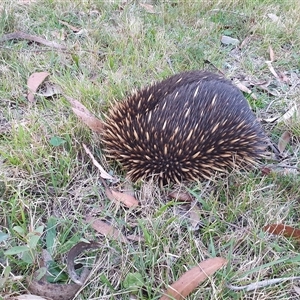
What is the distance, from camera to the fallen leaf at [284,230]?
133cm

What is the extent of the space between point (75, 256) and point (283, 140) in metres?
1.07

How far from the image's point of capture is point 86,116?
1693 millimetres

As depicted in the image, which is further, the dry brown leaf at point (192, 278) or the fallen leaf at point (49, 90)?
the fallen leaf at point (49, 90)

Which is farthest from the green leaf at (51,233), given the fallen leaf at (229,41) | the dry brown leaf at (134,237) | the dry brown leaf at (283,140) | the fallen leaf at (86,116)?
the fallen leaf at (229,41)

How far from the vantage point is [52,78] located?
76.2 inches

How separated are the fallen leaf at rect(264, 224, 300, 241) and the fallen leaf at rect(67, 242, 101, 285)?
0.56 meters

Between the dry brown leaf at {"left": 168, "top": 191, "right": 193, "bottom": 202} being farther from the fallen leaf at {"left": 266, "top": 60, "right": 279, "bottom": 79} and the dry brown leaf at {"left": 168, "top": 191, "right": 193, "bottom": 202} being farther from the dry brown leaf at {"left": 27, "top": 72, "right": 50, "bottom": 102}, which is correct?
the fallen leaf at {"left": 266, "top": 60, "right": 279, "bottom": 79}

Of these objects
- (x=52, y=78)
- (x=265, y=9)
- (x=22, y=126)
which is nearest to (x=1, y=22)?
(x=52, y=78)

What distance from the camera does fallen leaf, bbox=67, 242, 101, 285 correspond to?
3.86ft

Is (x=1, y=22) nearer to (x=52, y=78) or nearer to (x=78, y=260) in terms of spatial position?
(x=52, y=78)

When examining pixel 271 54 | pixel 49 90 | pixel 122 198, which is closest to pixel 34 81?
pixel 49 90

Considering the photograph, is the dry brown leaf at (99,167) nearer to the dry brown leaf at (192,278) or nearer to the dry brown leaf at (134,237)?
the dry brown leaf at (134,237)

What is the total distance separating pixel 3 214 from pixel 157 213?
494 millimetres

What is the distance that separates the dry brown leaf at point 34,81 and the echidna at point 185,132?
43 centimetres
